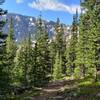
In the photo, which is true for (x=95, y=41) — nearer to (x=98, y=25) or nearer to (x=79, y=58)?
(x=98, y=25)

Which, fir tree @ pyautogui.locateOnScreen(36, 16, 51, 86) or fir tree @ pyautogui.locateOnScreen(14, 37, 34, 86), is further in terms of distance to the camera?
fir tree @ pyautogui.locateOnScreen(14, 37, 34, 86)

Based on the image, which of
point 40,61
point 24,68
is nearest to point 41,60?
point 40,61

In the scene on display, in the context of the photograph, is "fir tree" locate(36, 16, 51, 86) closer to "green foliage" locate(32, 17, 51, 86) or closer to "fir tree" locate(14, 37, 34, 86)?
"green foliage" locate(32, 17, 51, 86)

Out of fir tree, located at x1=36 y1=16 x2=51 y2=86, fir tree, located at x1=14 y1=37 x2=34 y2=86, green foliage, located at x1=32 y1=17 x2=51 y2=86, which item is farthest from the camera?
fir tree, located at x1=14 y1=37 x2=34 y2=86

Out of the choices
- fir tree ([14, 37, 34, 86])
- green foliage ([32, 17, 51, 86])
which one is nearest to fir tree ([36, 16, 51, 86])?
green foliage ([32, 17, 51, 86])

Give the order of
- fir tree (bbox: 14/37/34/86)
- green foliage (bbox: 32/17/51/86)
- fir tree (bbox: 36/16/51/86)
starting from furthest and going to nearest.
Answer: fir tree (bbox: 14/37/34/86) < fir tree (bbox: 36/16/51/86) < green foliage (bbox: 32/17/51/86)

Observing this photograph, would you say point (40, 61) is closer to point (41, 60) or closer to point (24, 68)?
point (41, 60)

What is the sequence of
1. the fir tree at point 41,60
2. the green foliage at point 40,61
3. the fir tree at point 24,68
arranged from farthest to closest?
1. the fir tree at point 24,68
2. the fir tree at point 41,60
3. the green foliage at point 40,61

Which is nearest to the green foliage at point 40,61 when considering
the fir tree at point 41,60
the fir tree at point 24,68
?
the fir tree at point 41,60

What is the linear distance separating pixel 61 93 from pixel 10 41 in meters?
40.4

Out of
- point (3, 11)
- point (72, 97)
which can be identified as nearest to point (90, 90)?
point (72, 97)

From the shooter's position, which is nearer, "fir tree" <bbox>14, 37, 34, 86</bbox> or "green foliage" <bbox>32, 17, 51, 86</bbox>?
"green foliage" <bbox>32, 17, 51, 86</bbox>

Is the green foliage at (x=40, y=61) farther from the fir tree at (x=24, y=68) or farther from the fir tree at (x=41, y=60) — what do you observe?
the fir tree at (x=24, y=68)

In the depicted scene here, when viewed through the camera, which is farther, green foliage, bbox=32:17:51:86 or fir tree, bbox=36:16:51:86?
fir tree, bbox=36:16:51:86
